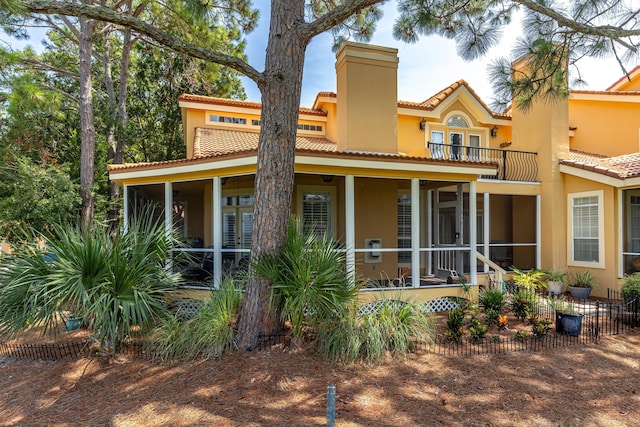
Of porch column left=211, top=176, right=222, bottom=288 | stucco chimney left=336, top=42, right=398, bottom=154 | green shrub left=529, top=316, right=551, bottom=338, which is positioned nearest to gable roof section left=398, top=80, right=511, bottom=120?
stucco chimney left=336, top=42, right=398, bottom=154

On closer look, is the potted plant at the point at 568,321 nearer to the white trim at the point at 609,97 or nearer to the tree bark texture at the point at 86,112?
the white trim at the point at 609,97

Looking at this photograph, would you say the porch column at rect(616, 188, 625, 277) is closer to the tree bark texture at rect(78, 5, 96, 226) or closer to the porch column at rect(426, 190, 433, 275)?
the porch column at rect(426, 190, 433, 275)

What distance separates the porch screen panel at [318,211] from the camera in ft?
34.9

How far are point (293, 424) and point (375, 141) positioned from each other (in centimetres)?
737

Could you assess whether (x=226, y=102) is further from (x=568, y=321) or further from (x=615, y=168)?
(x=615, y=168)

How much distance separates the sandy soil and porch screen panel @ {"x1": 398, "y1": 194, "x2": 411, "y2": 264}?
5750 mm

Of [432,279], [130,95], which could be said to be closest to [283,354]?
[432,279]

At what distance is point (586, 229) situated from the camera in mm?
10922

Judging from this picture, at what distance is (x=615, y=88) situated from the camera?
1642 cm

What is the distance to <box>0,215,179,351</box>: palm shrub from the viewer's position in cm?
527

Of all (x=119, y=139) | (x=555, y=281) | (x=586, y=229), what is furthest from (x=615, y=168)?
(x=119, y=139)

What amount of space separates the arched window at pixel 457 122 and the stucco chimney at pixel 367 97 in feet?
19.5

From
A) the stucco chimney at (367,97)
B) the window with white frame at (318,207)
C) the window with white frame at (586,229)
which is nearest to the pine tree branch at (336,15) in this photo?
the stucco chimney at (367,97)

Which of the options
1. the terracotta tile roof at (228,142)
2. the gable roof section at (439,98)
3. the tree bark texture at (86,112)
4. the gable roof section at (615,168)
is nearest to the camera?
the gable roof section at (615,168)
